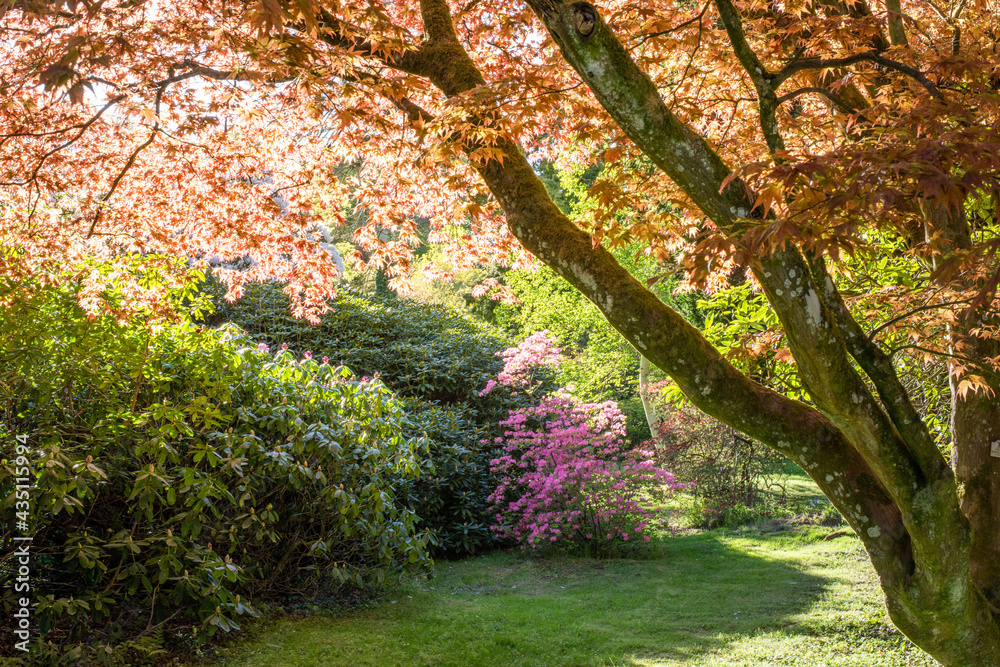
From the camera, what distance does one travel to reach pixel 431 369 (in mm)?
9359

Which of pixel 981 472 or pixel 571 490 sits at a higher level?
pixel 981 472

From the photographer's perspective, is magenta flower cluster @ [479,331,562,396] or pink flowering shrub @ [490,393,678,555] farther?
magenta flower cluster @ [479,331,562,396]

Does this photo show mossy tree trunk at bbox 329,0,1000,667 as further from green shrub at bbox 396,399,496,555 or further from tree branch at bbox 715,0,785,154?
green shrub at bbox 396,399,496,555

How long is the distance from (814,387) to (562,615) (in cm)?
348

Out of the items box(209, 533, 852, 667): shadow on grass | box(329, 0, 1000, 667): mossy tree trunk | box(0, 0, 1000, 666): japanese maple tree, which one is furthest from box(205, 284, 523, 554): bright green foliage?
box(329, 0, 1000, 667): mossy tree trunk

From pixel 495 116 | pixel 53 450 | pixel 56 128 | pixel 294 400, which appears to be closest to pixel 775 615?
pixel 294 400

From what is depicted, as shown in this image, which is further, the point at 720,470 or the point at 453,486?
the point at 720,470

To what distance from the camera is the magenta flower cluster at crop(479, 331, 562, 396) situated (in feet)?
29.1

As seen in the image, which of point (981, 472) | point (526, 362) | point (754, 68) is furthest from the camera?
point (526, 362)

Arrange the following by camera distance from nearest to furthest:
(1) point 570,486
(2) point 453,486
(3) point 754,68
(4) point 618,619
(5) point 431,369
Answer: (3) point 754,68
(4) point 618,619
(1) point 570,486
(2) point 453,486
(5) point 431,369

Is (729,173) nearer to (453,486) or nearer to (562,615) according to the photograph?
(562,615)

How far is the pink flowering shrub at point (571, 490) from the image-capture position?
24.8ft

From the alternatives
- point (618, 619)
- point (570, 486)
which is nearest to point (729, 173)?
point (618, 619)

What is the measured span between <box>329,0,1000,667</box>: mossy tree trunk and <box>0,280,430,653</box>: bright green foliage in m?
2.22
